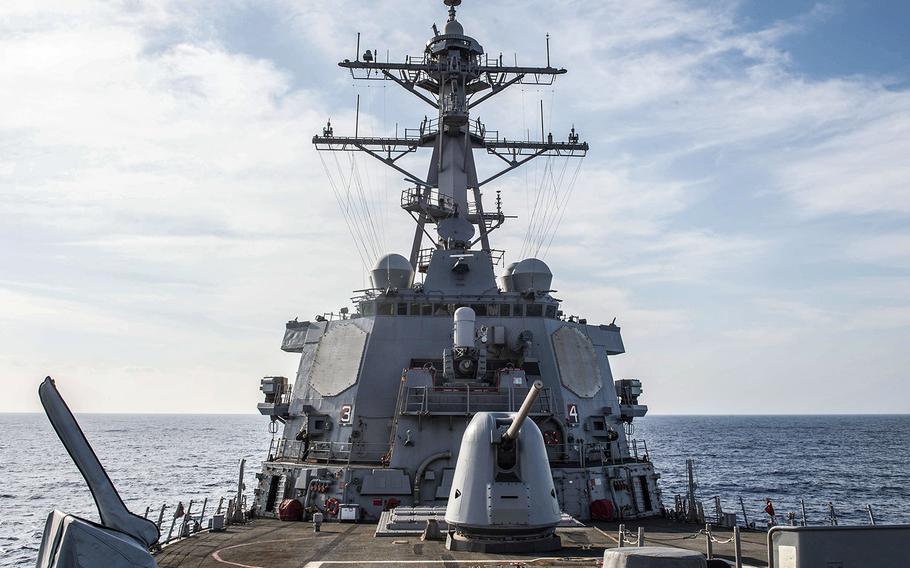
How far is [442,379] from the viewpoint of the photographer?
59.0 feet

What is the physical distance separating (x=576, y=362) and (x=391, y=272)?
5.77m

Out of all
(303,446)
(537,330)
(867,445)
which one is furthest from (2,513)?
(867,445)

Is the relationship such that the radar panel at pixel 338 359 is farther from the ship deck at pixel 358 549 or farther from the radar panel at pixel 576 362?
the radar panel at pixel 576 362

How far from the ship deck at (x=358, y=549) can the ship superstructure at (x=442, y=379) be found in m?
1.65

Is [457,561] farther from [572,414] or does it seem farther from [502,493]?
[572,414]

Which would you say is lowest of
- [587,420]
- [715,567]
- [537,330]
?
[715,567]

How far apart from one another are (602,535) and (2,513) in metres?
30.2

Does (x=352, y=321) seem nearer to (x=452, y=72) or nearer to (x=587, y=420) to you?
(x=587, y=420)

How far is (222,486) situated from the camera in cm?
4291

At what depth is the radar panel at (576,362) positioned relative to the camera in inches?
741

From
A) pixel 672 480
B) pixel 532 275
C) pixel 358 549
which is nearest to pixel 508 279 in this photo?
pixel 532 275

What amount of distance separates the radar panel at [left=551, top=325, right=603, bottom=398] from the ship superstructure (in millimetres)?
39

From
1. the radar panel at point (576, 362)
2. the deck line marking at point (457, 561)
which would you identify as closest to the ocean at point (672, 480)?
the radar panel at point (576, 362)

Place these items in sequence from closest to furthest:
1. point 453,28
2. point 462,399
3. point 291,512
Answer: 1. point 291,512
2. point 462,399
3. point 453,28
